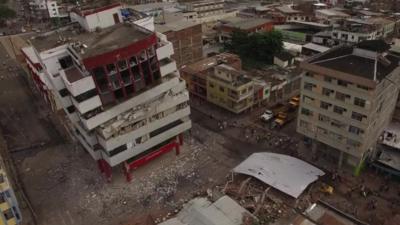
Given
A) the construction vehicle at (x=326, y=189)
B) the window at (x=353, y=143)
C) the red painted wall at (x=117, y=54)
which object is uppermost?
the red painted wall at (x=117, y=54)

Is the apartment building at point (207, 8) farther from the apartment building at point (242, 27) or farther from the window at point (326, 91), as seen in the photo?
the window at point (326, 91)

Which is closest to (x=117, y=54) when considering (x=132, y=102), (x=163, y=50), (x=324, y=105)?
(x=132, y=102)

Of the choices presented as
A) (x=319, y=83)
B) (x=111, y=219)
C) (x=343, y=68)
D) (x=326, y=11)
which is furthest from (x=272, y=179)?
(x=326, y=11)

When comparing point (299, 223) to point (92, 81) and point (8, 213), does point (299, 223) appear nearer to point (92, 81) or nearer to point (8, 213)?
point (92, 81)

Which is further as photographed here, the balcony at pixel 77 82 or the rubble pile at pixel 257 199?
the rubble pile at pixel 257 199

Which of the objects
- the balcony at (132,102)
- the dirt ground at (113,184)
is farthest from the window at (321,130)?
the balcony at (132,102)
